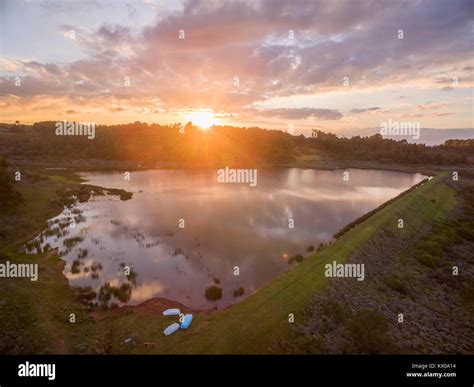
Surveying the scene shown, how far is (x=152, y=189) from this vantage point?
84875 mm

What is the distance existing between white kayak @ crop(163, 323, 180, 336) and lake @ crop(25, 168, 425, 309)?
4815 millimetres

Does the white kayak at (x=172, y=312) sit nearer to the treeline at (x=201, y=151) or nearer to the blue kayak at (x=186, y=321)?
the blue kayak at (x=186, y=321)

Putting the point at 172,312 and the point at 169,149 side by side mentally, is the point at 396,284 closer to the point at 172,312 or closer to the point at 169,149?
the point at 172,312

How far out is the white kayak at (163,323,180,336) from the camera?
2061 centimetres

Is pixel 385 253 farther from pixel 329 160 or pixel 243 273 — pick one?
pixel 329 160

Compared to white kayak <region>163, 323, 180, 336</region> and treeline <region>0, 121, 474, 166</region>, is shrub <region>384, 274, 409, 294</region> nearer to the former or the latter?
white kayak <region>163, 323, 180, 336</region>

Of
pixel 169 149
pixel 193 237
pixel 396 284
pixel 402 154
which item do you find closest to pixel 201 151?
pixel 169 149

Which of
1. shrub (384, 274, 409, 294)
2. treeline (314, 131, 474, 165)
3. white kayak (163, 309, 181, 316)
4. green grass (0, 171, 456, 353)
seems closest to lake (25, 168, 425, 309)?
white kayak (163, 309, 181, 316)

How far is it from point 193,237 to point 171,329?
77.0 feet

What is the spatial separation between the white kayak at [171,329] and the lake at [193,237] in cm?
482

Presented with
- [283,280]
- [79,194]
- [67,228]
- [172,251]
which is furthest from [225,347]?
[79,194]

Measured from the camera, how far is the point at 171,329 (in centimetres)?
2094

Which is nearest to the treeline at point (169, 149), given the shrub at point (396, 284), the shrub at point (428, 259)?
the shrub at point (428, 259)
